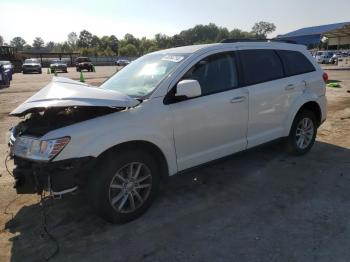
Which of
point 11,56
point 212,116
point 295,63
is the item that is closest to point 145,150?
point 212,116

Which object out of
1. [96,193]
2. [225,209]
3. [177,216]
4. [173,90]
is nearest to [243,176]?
[225,209]

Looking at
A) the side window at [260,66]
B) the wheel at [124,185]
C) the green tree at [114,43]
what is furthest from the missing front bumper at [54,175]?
the green tree at [114,43]

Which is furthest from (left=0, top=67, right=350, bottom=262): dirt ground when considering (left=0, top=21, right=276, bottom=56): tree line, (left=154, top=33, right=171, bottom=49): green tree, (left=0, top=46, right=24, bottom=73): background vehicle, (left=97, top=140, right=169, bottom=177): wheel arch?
(left=154, top=33, right=171, bottom=49): green tree

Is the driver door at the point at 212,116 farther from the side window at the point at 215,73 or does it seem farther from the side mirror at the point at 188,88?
the side mirror at the point at 188,88

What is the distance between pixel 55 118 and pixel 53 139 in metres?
0.49

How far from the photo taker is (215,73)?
4645 mm

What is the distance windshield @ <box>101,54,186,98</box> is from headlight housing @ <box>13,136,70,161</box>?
1.14 m

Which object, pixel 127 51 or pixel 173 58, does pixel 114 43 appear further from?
pixel 173 58

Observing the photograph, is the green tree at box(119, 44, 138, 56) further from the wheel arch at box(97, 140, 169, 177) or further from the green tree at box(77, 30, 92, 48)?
the wheel arch at box(97, 140, 169, 177)

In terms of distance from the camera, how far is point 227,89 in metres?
4.68

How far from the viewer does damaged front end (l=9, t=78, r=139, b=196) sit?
11.4 feet

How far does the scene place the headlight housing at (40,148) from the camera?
11.3 feet

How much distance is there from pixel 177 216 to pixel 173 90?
55.4 inches

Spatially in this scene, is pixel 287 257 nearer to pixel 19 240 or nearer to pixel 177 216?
pixel 177 216
